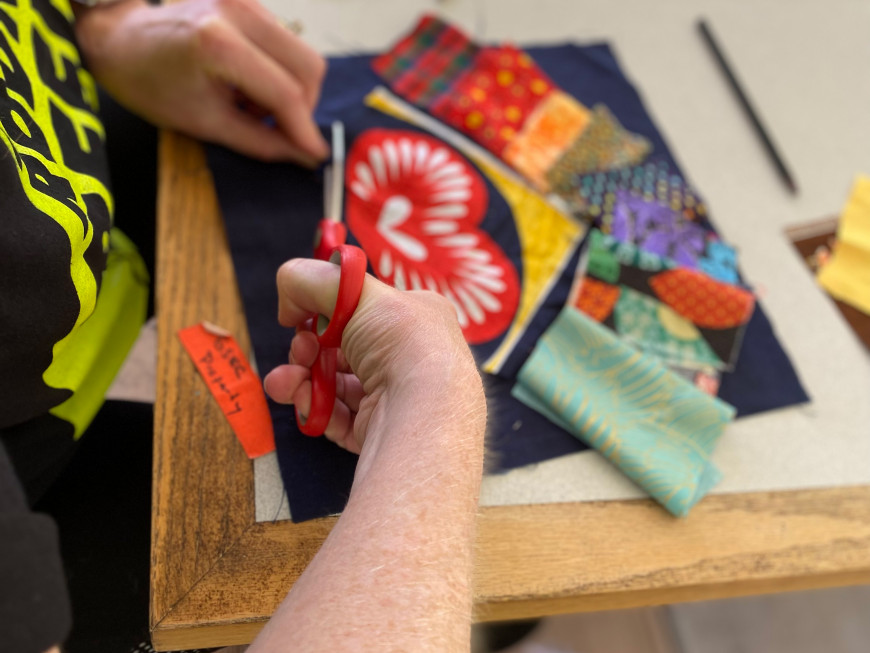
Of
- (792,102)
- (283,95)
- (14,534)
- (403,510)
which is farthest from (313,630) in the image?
(792,102)

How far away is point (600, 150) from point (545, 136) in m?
0.07

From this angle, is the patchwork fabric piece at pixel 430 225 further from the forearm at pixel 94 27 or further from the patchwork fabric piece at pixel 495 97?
the forearm at pixel 94 27

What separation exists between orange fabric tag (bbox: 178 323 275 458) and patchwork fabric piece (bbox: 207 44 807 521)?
1cm

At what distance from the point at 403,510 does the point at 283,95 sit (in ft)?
1.38

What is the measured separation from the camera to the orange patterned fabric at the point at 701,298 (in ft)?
2.11

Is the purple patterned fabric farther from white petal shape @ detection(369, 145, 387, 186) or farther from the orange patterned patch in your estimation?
white petal shape @ detection(369, 145, 387, 186)

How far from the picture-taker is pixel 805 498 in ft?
1.85

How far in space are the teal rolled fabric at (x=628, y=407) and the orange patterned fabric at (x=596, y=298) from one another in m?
0.03

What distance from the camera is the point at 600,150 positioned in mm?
759

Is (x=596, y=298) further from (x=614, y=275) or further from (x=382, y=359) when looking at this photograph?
(x=382, y=359)

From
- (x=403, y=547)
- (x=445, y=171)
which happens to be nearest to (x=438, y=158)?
(x=445, y=171)

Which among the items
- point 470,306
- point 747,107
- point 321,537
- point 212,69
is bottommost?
point 321,537

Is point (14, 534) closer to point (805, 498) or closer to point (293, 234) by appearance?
point (293, 234)

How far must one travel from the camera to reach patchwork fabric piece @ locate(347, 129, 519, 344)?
1.98 feet
